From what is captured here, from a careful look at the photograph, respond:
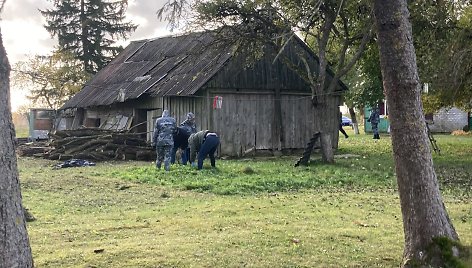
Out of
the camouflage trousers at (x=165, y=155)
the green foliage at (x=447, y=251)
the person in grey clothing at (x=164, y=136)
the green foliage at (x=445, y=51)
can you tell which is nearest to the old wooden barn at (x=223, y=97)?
the person in grey clothing at (x=164, y=136)

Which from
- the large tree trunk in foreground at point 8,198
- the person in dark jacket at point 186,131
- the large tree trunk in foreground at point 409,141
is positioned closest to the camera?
the large tree trunk in foreground at point 8,198

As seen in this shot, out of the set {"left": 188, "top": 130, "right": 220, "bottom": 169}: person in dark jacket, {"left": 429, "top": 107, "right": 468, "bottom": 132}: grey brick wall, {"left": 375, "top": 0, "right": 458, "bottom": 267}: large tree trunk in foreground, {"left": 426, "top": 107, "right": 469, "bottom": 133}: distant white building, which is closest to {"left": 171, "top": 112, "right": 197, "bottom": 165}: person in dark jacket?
{"left": 188, "top": 130, "right": 220, "bottom": 169}: person in dark jacket

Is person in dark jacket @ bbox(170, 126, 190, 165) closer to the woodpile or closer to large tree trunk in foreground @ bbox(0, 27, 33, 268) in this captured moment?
the woodpile

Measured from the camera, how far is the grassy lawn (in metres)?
7.50

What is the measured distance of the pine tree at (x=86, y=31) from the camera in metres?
42.3

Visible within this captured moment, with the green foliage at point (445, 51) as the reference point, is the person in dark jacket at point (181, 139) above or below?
below

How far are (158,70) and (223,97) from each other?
15.8 ft

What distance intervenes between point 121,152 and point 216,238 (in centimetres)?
1761

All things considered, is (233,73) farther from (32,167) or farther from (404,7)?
(404,7)

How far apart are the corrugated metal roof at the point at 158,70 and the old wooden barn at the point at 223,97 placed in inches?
2.3

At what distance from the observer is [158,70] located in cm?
2883

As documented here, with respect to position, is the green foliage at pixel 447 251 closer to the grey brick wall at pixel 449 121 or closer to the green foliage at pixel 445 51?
the green foliage at pixel 445 51

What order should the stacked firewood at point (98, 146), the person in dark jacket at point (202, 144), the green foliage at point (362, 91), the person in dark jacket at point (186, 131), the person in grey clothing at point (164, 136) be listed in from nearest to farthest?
the person in dark jacket at point (202, 144) < the person in grey clothing at point (164, 136) < the person in dark jacket at point (186, 131) < the stacked firewood at point (98, 146) < the green foliage at point (362, 91)

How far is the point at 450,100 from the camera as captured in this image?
2514 cm
